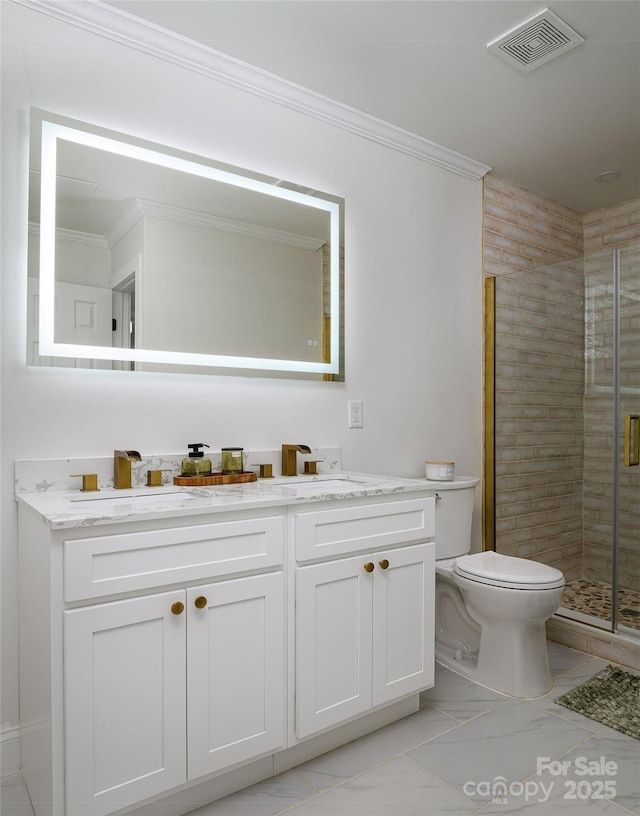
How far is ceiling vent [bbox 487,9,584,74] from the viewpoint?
1.91m

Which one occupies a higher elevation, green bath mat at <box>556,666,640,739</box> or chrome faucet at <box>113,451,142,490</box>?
chrome faucet at <box>113,451,142,490</box>

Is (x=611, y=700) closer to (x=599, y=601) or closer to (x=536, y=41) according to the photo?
(x=599, y=601)

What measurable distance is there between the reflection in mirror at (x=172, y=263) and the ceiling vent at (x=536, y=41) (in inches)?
33.2

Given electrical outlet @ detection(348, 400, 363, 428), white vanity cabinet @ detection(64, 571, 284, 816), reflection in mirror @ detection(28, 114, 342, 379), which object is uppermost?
reflection in mirror @ detection(28, 114, 342, 379)

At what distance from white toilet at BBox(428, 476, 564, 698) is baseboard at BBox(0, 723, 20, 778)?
1532 millimetres

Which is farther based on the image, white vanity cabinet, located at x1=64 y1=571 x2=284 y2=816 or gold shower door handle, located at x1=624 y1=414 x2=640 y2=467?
gold shower door handle, located at x1=624 y1=414 x2=640 y2=467

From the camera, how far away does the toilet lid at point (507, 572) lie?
6.78 ft

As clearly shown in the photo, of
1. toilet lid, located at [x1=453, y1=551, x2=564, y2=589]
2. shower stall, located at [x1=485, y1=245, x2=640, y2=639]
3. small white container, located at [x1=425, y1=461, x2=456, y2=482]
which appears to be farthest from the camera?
shower stall, located at [x1=485, y1=245, x2=640, y2=639]

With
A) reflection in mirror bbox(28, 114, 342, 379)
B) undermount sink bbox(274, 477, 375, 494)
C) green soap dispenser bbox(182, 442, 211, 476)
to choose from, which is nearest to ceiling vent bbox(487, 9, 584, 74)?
reflection in mirror bbox(28, 114, 342, 379)

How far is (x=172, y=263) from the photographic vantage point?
6.54 feet

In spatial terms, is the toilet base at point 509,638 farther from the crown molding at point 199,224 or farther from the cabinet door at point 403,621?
the crown molding at point 199,224

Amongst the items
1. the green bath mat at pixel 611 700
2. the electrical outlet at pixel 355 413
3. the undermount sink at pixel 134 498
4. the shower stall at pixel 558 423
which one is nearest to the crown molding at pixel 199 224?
the electrical outlet at pixel 355 413

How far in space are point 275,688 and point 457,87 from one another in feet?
7.72

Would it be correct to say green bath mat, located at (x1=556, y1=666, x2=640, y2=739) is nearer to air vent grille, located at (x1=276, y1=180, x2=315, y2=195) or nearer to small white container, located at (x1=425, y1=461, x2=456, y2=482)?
small white container, located at (x1=425, y1=461, x2=456, y2=482)
